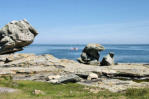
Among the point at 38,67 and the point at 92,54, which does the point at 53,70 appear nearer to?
the point at 38,67

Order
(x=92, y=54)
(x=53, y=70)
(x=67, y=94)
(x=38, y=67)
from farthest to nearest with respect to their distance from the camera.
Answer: (x=92, y=54) → (x=38, y=67) → (x=53, y=70) → (x=67, y=94)

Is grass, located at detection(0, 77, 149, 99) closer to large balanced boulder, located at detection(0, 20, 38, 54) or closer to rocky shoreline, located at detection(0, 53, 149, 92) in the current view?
rocky shoreline, located at detection(0, 53, 149, 92)

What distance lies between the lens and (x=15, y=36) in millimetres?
40969

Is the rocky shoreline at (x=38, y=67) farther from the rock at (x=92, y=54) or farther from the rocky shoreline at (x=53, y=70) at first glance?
the rock at (x=92, y=54)

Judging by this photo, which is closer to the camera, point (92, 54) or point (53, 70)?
point (53, 70)

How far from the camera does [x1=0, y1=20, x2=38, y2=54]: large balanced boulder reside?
134 ft

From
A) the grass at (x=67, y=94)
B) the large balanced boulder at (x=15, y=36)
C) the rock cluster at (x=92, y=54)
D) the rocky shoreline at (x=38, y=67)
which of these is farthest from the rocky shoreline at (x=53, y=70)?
the rock cluster at (x=92, y=54)

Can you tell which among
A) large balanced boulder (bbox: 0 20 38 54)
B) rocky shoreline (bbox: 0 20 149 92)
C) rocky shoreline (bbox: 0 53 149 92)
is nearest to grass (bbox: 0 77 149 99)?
rocky shoreline (bbox: 0 20 149 92)

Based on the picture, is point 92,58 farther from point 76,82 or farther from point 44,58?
point 76,82

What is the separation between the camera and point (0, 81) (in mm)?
25734

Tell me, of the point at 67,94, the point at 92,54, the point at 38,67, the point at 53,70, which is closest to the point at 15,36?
the point at 38,67

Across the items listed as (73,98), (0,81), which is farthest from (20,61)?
(73,98)

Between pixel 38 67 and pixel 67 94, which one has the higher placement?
pixel 38 67

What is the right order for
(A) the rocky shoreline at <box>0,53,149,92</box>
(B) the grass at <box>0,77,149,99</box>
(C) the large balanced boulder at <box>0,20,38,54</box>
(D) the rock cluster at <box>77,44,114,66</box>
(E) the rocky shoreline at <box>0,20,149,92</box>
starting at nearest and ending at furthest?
1. (B) the grass at <box>0,77,149,99</box>
2. (E) the rocky shoreline at <box>0,20,149,92</box>
3. (A) the rocky shoreline at <box>0,53,149,92</box>
4. (C) the large balanced boulder at <box>0,20,38,54</box>
5. (D) the rock cluster at <box>77,44,114,66</box>
